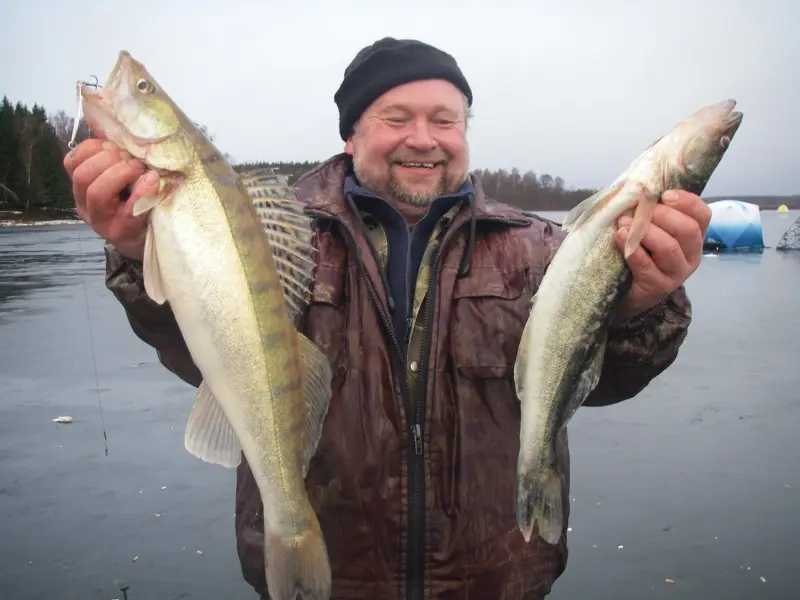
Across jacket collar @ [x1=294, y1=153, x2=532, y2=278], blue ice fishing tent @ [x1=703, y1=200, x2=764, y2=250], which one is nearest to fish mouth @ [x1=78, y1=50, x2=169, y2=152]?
jacket collar @ [x1=294, y1=153, x2=532, y2=278]

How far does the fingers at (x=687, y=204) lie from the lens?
7.33 feet

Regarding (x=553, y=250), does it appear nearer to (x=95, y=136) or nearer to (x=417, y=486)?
(x=417, y=486)

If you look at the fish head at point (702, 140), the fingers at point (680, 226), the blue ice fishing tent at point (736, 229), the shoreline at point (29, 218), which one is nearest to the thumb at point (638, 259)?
the fingers at point (680, 226)

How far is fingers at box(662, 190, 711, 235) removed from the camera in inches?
88.0

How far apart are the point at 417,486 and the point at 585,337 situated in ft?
2.86

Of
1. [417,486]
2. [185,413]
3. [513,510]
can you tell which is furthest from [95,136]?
[185,413]

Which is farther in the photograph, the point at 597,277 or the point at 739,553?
the point at 739,553

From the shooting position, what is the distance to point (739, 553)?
4.30 meters

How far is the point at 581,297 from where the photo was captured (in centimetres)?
244

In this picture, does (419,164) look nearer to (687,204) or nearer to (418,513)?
(687,204)

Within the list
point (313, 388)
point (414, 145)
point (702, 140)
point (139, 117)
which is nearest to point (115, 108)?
point (139, 117)

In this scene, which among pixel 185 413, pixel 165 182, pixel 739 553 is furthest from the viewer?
pixel 185 413

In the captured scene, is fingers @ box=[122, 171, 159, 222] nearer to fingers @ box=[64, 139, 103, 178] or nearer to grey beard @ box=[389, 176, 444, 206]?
fingers @ box=[64, 139, 103, 178]

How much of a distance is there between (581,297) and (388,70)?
62.5 inches
